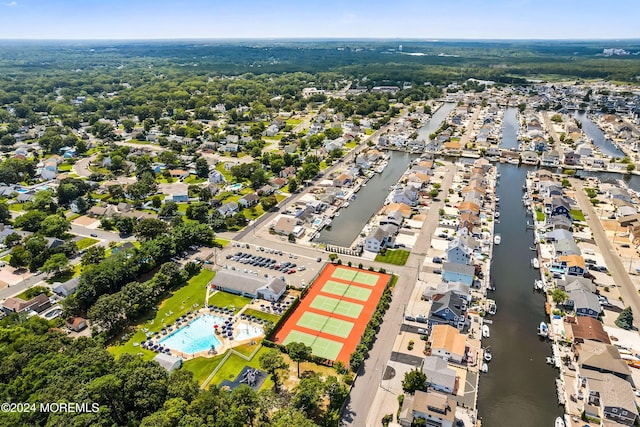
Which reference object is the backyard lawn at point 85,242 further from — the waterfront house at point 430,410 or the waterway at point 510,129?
the waterway at point 510,129

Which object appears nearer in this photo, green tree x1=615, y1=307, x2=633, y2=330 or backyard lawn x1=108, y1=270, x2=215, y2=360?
backyard lawn x1=108, y1=270, x2=215, y2=360

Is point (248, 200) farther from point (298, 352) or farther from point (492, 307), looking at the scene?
point (492, 307)

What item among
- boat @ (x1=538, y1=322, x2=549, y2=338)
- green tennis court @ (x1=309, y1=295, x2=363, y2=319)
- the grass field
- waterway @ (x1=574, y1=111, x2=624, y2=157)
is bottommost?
green tennis court @ (x1=309, y1=295, x2=363, y2=319)

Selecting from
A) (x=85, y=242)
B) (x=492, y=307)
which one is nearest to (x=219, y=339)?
(x=492, y=307)

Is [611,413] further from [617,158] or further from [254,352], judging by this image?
[617,158]

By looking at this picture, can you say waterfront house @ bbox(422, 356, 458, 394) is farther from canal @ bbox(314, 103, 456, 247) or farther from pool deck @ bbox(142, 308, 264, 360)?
canal @ bbox(314, 103, 456, 247)

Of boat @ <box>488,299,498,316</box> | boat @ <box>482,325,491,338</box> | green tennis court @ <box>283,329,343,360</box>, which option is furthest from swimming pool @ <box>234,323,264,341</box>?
boat @ <box>488,299,498,316</box>
